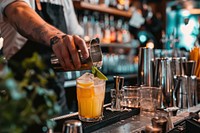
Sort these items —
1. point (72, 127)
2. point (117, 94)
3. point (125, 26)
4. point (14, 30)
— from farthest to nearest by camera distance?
point (125, 26)
point (14, 30)
point (117, 94)
point (72, 127)

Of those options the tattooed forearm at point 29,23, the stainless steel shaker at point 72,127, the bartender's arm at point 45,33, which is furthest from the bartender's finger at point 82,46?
the stainless steel shaker at point 72,127

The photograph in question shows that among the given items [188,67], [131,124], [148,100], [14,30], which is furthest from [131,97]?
[14,30]

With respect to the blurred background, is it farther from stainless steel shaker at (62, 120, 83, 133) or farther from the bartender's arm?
stainless steel shaker at (62, 120, 83, 133)

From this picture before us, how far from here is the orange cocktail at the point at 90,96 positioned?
0.95m

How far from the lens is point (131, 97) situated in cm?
119

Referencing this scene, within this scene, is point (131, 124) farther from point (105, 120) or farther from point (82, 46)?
point (82, 46)

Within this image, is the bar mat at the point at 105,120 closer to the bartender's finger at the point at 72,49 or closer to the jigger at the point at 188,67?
the bartender's finger at the point at 72,49

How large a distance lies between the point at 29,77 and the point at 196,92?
1104mm

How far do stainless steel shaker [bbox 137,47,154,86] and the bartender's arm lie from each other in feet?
1.34

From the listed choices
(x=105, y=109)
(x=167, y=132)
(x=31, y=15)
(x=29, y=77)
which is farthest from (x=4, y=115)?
(x=31, y=15)

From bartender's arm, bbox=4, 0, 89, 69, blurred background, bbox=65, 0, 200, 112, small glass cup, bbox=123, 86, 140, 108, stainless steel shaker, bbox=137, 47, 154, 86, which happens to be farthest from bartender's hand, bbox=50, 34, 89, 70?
blurred background, bbox=65, 0, 200, 112

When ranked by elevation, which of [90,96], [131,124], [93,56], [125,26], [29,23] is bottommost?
[131,124]

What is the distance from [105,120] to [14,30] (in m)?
1.02

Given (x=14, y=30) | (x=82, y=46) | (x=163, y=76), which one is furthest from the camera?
(x=14, y=30)
